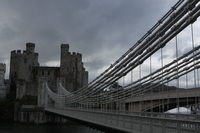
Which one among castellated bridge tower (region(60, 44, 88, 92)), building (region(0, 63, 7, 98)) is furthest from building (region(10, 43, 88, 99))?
building (region(0, 63, 7, 98))

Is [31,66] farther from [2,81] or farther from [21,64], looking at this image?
[2,81]

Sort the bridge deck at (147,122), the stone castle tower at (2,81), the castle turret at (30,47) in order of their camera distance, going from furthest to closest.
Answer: the castle turret at (30,47), the stone castle tower at (2,81), the bridge deck at (147,122)

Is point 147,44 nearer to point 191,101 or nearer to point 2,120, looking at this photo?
point 191,101

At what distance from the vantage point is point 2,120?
2570 cm

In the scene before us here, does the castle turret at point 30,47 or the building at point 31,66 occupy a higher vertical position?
the castle turret at point 30,47

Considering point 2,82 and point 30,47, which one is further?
point 30,47

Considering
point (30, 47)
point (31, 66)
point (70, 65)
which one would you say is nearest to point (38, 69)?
point (31, 66)

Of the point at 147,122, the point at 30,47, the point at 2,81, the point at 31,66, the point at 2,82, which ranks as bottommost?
the point at 147,122

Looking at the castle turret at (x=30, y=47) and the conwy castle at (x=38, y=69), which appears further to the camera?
the castle turret at (x=30, y=47)

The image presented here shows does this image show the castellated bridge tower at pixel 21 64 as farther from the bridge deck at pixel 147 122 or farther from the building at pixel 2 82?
the bridge deck at pixel 147 122

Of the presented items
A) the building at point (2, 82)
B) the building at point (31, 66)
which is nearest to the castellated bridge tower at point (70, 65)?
the building at point (31, 66)

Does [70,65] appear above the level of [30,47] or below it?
below

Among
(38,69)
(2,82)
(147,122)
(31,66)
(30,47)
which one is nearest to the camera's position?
(147,122)

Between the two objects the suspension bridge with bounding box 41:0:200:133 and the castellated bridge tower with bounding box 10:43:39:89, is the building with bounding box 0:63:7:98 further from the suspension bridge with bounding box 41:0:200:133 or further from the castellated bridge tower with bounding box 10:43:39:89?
the suspension bridge with bounding box 41:0:200:133
